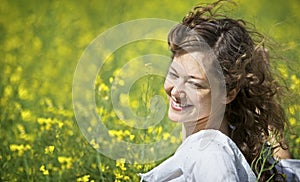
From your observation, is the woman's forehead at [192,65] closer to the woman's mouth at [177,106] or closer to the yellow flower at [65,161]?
the woman's mouth at [177,106]

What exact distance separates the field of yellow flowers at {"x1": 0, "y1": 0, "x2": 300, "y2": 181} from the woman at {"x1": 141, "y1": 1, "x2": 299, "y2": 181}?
18 cm

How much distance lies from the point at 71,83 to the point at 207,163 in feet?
8.08

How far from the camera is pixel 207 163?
6.57 ft

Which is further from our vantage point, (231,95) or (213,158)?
(231,95)

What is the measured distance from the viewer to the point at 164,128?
3.50 metres

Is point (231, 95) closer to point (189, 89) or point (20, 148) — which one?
point (189, 89)

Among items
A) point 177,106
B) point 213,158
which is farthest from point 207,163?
point 177,106

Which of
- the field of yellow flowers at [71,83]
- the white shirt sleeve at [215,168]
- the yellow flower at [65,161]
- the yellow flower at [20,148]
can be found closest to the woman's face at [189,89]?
the white shirt sleeve at [215,168]

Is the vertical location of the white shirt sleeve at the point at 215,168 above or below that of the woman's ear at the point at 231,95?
below

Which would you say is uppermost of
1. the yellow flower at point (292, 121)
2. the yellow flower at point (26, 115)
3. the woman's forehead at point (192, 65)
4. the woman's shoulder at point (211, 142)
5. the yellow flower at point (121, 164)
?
the woman's forehead at point (192, 65)

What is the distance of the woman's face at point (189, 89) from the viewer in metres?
2.18

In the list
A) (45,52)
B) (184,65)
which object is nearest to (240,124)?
(184,65)

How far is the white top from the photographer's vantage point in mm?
1986

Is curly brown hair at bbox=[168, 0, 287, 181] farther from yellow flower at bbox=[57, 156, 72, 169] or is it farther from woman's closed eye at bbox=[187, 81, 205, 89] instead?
yellow flower at bbox=[57, 156, 72, 169]
